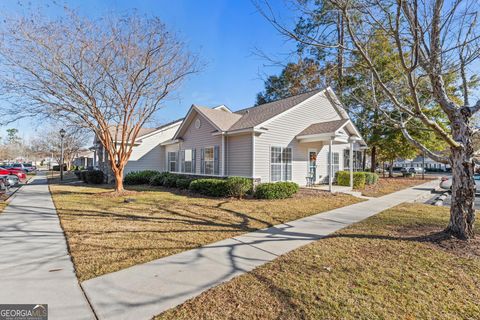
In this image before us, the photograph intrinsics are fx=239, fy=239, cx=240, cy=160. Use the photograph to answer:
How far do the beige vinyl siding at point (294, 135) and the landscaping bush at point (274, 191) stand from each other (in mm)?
1314

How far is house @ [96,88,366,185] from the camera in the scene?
494 inches

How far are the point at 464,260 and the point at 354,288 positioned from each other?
8.52 feet

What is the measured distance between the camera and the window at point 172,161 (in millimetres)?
19144

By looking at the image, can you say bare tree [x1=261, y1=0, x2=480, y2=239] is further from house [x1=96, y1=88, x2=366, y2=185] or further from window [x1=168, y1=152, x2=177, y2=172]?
window [x1=168, y1=152, x2=177, y2=172]

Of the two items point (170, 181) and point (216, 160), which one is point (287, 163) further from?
point (170, 181)

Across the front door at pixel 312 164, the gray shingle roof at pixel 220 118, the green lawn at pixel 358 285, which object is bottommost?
the green lawn at pixel 358 285

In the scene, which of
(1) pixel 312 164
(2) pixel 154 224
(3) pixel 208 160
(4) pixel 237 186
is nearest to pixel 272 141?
(4) pixel 237 186

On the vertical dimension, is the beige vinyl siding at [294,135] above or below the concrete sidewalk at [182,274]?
above

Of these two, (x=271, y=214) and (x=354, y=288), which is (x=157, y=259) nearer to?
(x=354, y=288)

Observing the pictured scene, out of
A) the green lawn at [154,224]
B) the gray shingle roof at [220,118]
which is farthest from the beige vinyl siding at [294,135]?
the green lawn at [154,224]

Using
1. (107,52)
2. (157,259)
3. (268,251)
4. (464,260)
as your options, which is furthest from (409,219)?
(107,52)

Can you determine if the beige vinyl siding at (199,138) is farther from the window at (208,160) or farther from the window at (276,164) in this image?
the window at (276,164)

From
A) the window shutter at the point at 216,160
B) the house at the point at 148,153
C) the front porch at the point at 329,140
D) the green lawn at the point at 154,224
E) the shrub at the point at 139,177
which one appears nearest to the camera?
the green lawn at the point at 154,224

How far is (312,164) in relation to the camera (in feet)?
49.8
